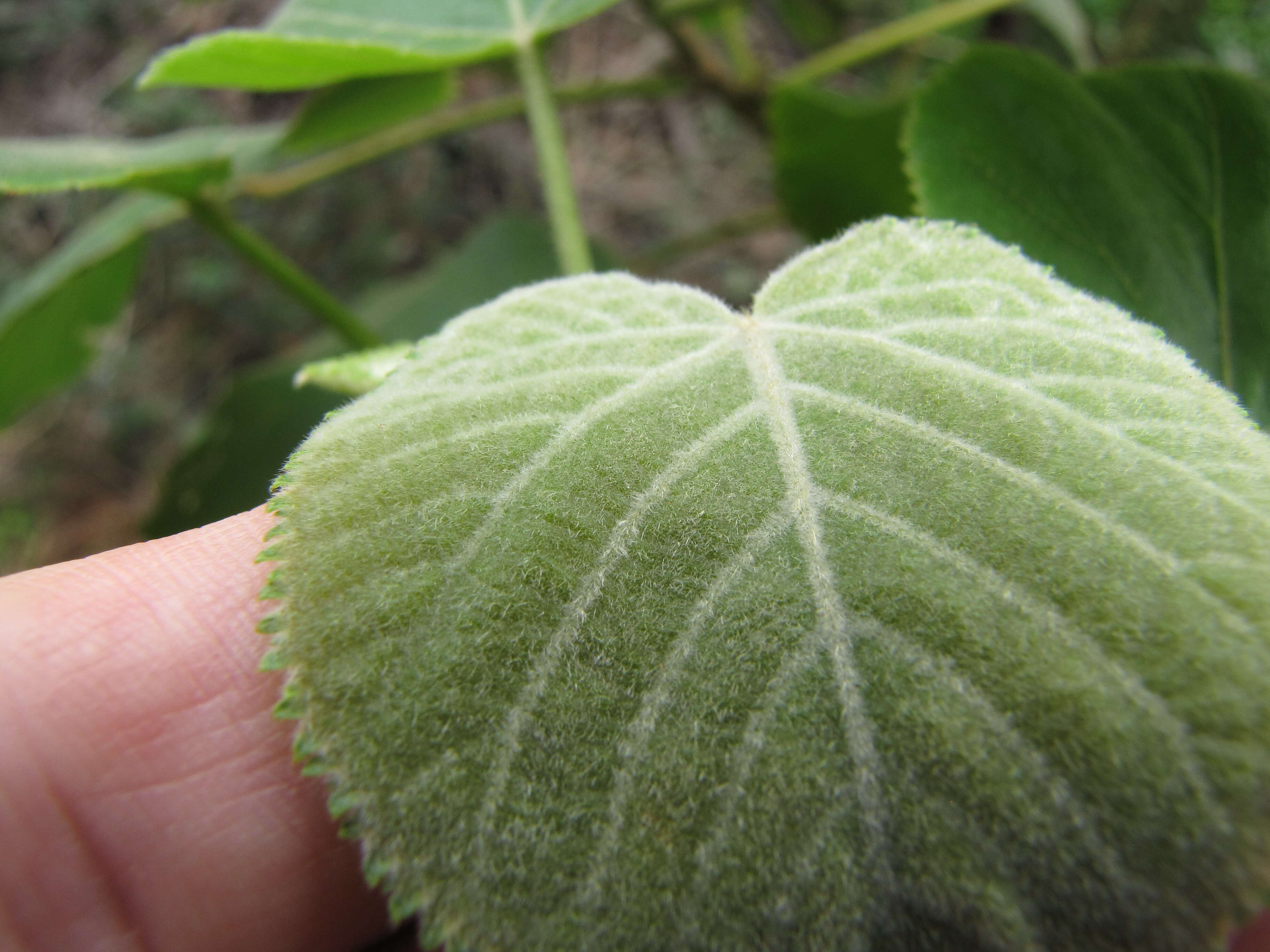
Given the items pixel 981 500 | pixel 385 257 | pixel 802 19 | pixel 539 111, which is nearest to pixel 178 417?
pixel 385 257

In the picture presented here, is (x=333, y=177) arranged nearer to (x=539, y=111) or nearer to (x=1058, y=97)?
(x=539, y=111)

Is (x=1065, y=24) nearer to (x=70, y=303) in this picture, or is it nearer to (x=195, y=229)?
(x=70, y=303)

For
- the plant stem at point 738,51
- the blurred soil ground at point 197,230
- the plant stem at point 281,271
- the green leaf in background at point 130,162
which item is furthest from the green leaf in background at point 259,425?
the blurred soil ground at point 197,230

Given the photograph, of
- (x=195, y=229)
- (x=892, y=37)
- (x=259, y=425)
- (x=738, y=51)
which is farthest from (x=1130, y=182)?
(x=195, y=229)

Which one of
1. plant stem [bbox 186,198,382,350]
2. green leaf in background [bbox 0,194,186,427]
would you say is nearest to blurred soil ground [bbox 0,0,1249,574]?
green leaf in background [bbox 0,194,186,427]

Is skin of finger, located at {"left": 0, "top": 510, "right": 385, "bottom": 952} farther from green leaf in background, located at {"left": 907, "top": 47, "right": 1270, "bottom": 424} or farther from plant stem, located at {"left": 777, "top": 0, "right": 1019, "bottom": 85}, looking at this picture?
plant stem, located at {"left": 777, "top": 0, "right": 1019, "bottom": 85}

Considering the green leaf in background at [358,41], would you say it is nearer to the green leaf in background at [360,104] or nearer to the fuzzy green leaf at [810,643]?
the green leaf in background at [360,104]
